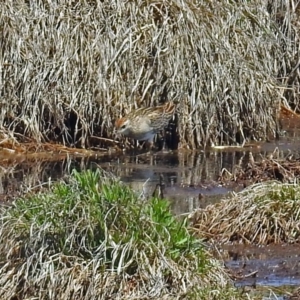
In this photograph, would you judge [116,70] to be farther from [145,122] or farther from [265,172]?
[265,172]

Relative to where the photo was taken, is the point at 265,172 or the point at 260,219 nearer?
the point at 260,219

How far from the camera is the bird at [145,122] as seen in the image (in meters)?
11.2

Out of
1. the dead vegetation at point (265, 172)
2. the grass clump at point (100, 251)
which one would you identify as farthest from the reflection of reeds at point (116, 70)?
the grass clump at point (100, 251)

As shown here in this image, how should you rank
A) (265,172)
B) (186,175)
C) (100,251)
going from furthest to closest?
(186,175)
(265,172)
(100,251)

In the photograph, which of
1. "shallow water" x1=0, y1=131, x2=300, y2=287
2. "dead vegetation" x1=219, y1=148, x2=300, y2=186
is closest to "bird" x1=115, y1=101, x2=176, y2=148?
"shallow water" x1=0, y1=131, x2=300, y2=287

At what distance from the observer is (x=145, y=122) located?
443 inches

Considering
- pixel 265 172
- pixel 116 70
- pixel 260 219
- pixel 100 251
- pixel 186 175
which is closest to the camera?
pixel 100 251

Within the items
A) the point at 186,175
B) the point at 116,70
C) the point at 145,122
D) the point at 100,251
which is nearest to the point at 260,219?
the point at 100,251

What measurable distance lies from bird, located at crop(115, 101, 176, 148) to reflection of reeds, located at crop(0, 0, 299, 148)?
399 mm

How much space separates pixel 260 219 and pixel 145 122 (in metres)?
3.64

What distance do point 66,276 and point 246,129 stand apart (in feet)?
21.3

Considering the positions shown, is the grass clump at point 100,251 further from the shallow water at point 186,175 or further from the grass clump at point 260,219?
the grass clump at point 260,219

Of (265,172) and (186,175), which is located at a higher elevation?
(265,172)

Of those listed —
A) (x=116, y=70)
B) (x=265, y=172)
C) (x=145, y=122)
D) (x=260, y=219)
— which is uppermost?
(x=116, y=70)
